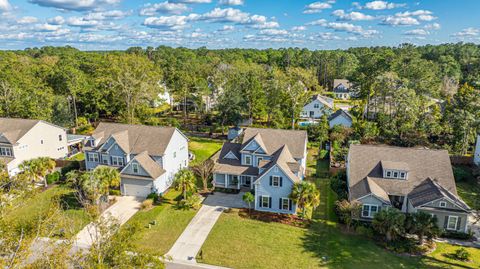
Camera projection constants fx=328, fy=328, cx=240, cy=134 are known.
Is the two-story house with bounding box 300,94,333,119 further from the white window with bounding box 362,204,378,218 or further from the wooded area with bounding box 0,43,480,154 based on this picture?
the white window with bounding box 362,204,378,218

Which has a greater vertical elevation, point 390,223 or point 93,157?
point 93,157

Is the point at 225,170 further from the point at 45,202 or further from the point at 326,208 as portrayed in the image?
the point at 45,202

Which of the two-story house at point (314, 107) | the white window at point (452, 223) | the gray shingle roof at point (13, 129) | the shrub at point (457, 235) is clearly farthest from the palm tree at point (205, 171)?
the two-story house at point (314, 107)

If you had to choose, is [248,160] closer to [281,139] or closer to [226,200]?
[281,139]

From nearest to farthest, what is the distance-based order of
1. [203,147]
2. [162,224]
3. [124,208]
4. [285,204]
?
[162,224], [285,204], [124,208], [203,147]

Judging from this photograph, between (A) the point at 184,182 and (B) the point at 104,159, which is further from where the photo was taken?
(B) the point at 104,159

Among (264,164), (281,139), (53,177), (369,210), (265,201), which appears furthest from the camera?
(53,177)

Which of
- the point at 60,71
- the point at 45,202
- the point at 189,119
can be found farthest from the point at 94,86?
the point at 45,202

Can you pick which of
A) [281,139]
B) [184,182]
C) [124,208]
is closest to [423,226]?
[281,139]
